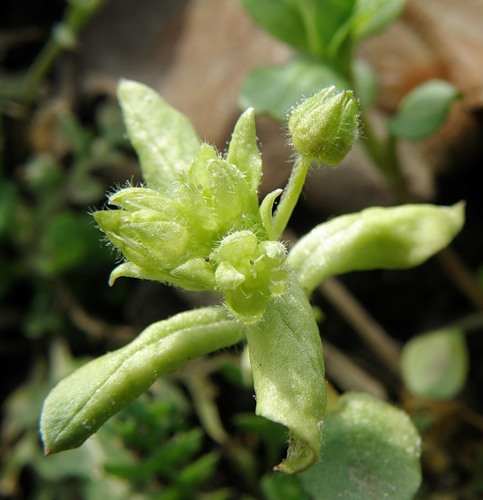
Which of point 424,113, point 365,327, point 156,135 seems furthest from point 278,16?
point 365,327

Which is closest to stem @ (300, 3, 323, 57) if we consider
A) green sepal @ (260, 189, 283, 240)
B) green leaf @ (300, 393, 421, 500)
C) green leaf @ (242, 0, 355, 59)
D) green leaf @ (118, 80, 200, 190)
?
green leaf @ (242, 0, 355, 59)

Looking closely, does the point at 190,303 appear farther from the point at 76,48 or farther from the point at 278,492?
the point at 76,48

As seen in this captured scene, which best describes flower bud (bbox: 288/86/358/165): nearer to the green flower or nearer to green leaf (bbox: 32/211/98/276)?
the green flower

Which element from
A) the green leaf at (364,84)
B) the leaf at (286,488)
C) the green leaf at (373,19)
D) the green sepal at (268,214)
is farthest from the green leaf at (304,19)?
the leaf at (286,488)

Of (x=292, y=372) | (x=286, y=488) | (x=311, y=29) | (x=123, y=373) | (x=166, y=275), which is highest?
(x=311, y=29)

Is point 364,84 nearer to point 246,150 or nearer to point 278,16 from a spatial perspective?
point 278,16

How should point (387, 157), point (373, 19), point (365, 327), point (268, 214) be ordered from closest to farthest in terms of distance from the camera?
point (268, 214) → point (373, 19) → point (387, 157) → point (365, 327)

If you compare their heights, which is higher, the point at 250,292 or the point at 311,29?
the point at 311,29

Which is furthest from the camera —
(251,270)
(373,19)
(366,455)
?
(373,19)
